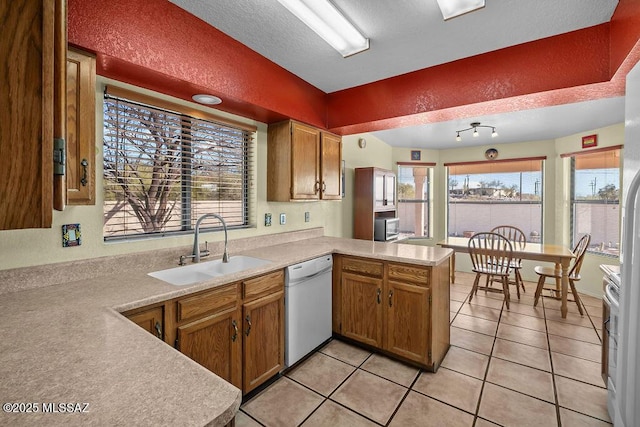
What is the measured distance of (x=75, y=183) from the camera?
54.7 inches

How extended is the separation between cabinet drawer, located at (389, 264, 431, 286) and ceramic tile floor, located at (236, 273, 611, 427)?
0.72 m

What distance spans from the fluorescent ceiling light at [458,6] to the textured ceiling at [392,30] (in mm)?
72

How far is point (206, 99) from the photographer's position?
2162mm

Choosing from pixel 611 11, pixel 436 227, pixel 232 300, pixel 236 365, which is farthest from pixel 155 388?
pixel 436 227

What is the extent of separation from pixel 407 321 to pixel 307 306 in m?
0.82

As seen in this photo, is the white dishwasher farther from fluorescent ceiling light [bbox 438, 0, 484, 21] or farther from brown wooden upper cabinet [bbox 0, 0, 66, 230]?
fluorescent ceiling light [bbox 438, 0, 484, 21]

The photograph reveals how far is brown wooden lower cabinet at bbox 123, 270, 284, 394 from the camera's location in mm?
1511

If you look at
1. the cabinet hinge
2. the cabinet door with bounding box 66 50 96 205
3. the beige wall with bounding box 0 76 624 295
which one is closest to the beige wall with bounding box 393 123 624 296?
the beige wall with bounding box 0 76 624 295

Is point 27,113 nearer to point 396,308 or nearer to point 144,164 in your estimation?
point 144,164

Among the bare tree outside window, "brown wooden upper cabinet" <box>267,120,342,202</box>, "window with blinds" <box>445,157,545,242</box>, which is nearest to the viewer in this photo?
the bare tree outside window

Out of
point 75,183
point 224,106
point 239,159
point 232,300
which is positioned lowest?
point 232,300

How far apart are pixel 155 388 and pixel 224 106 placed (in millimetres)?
2125

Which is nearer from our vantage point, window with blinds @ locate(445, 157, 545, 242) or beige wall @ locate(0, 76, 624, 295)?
beige wall @ locate(0, 76, 624, 295)

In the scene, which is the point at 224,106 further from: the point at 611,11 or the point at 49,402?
the point at 611,11
